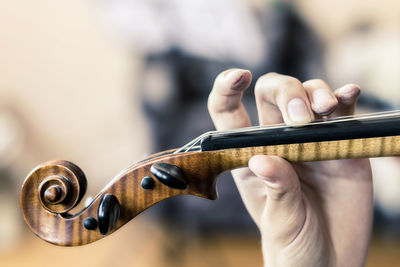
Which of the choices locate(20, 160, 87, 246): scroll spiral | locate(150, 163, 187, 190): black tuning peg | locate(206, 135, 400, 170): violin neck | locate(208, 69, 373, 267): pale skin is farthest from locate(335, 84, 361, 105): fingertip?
locate(20, 160, 87, 246): scroll spiral

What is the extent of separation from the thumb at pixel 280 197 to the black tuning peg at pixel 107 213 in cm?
17

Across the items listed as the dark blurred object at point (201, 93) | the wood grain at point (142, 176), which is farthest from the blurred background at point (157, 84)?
the wood grain at point (142, 176)

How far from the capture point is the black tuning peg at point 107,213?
456 millimetres

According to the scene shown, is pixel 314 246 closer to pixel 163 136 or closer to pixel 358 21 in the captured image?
pixel 163 136

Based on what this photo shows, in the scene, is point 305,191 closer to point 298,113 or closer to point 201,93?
point 298,113

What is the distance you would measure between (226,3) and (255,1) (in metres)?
0.18

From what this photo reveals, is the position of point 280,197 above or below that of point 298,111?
below

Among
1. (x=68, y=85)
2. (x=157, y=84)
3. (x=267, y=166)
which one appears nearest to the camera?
(x=267, y=166)

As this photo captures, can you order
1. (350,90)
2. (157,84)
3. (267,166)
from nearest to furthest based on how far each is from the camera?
(267,166), (350,90), (157,84)

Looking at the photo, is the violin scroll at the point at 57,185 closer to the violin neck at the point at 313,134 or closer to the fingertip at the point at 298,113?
the violin neck at the point at 313,134

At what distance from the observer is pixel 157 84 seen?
84.4 inches

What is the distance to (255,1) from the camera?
2445 mm

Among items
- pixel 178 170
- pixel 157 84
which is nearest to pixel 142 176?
pixel 178 170

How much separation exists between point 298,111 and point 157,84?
1.69 m
